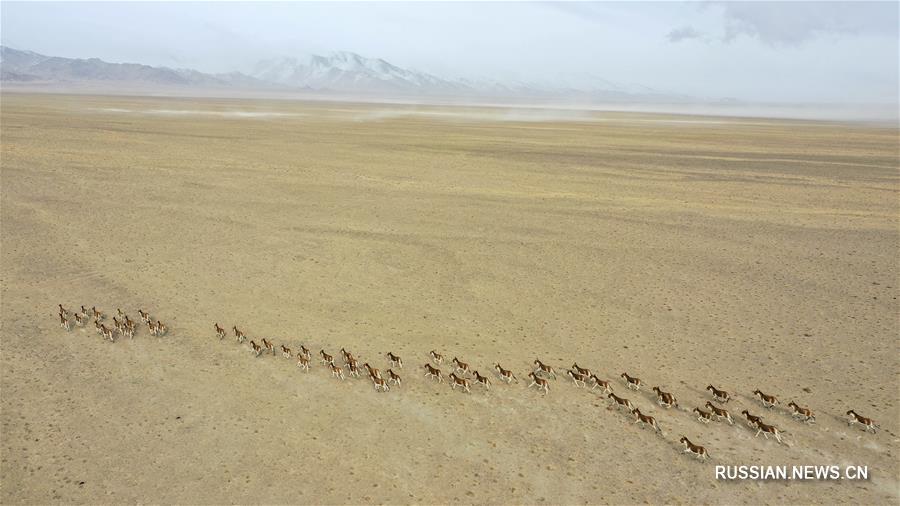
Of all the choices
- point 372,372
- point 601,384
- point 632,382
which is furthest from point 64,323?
point 632,382

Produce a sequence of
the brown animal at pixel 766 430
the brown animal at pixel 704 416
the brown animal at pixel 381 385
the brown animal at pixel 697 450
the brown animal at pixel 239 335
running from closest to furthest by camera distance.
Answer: the brown animal at pixel 697 450, the brown animal at pixel 766 430, the brown animal at pixel 704 416, the brown animal at pixel 381 385, the brown animal at pixel 239 335

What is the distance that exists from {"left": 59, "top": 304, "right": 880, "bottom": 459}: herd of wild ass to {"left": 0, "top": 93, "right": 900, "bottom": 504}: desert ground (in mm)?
180

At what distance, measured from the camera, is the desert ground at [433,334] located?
8.17 m

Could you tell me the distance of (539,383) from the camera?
34.5 ft

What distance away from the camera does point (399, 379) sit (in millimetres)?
10438

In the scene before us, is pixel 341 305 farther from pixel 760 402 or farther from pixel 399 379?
pixel 760 402

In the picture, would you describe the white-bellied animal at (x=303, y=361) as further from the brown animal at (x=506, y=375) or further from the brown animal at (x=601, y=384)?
the brown animal at (x=601, y=384)

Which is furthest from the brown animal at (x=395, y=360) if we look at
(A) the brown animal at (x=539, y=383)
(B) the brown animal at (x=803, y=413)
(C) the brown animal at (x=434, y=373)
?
(B) the brown animal at (x=803, y=413)

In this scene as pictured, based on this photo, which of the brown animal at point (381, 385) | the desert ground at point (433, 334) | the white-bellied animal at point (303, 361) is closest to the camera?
the desert ground at point (433, 334)

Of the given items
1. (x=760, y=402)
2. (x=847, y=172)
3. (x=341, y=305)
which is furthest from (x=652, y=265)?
(x=847, y=172)

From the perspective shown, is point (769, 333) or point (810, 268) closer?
point (769, 333)

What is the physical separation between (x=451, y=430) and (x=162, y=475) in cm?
436

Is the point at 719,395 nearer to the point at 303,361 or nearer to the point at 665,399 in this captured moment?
the point at 665,399

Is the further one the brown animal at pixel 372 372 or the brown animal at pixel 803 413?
the brown animal at pixel 372 372
